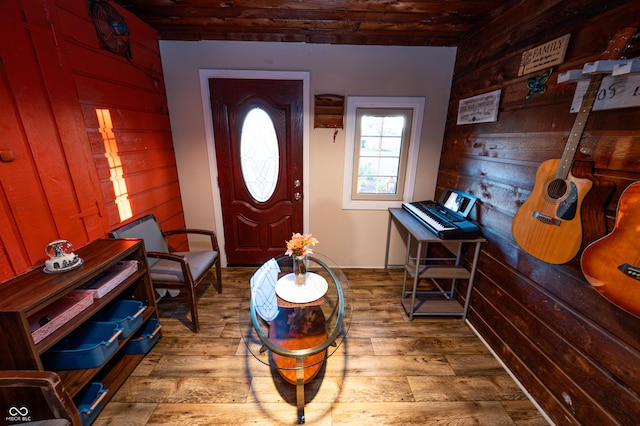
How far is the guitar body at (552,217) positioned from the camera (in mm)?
1120

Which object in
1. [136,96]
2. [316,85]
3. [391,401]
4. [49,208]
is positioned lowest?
[391,401]

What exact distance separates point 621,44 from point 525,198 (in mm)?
799

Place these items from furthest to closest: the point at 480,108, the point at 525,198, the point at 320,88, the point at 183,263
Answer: the point at 320,88 → the point at 480,108 → the point at 183,263 → the point at 525,198

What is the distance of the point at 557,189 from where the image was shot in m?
1.22

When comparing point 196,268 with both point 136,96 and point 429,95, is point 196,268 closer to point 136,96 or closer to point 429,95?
point 136,96

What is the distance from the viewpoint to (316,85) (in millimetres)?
2393

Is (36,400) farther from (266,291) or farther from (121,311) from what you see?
(266,291)

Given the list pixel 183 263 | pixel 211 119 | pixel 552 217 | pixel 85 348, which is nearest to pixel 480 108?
pixel 552 217

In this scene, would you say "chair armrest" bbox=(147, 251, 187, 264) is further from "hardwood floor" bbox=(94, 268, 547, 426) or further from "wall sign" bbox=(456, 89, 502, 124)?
"wall sign" bbox=(456, 89, 502, 124)

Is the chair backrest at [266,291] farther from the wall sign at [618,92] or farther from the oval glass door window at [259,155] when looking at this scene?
the wall sign at [618,92]

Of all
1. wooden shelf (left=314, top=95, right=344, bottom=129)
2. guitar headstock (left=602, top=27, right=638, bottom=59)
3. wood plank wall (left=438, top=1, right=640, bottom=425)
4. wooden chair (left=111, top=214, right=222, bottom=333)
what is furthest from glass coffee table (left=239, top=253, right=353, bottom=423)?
guitar headstock (left=602, top=27, right=638, bottom=59)

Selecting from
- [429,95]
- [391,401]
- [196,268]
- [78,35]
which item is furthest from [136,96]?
[391,401]

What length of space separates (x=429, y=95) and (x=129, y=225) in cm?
302

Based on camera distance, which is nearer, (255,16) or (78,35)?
(78,35)
